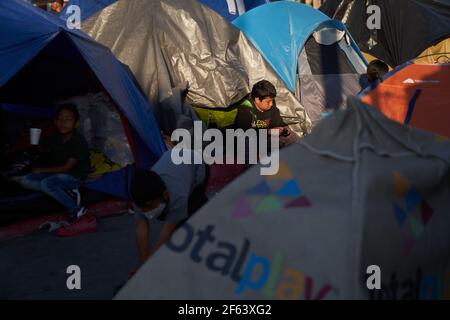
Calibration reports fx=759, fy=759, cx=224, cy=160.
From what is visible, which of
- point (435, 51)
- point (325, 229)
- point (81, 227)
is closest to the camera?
point (325, 229)

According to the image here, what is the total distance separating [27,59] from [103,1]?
10.9 feet

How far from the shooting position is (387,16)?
538 inches

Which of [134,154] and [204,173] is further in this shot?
[134,154]

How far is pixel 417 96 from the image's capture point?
26.0 ft

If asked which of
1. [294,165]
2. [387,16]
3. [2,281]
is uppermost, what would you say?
[387,16]

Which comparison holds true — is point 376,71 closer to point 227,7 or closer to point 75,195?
point 227,7

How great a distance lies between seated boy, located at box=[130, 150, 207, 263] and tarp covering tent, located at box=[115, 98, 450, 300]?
3.21ft

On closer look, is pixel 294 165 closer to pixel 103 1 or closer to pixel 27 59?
pixel 27 59

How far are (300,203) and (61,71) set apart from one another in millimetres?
6273

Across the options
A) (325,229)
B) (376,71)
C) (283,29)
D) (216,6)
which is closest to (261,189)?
(325,229)
